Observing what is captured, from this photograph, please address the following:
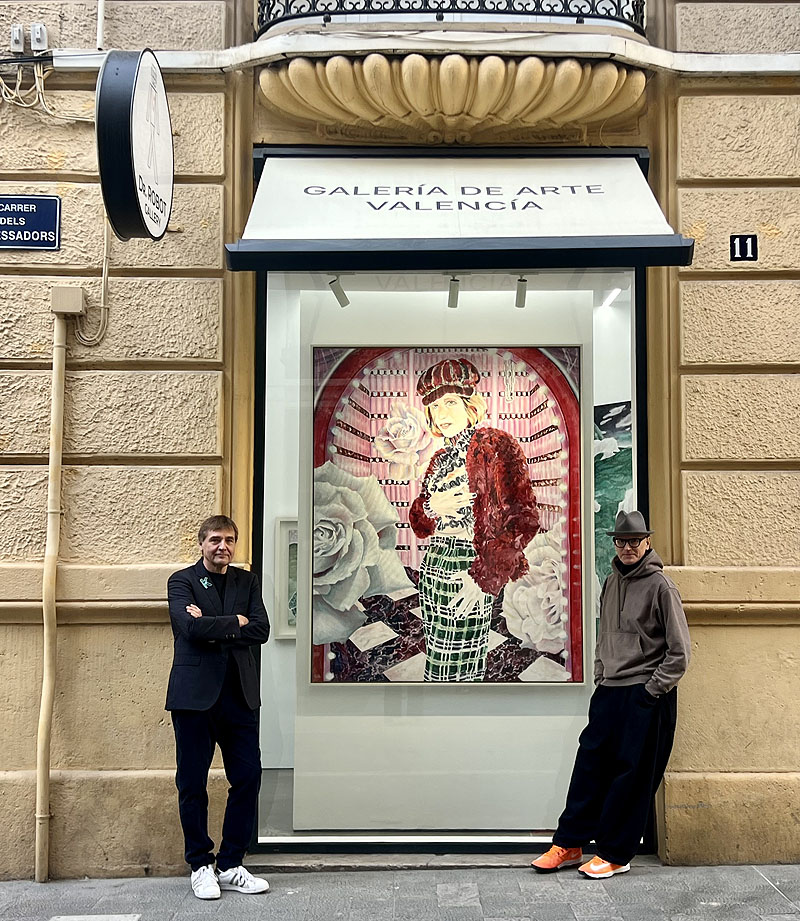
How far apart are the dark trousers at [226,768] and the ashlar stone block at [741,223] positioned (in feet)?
11.8

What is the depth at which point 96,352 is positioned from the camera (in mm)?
5980

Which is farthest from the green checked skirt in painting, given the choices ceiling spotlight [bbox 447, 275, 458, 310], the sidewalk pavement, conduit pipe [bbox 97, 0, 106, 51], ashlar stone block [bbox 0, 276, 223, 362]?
conduit pipe [bbox 97, 0, 106, 51]

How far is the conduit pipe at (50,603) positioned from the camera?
5605mm

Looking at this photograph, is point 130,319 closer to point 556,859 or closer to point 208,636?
point 208,636

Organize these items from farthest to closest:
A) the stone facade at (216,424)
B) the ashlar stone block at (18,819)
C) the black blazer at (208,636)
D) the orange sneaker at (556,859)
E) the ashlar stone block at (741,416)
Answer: the ashlar stone block at (741,416) < the stone facade at (216,424) < the ashlar stone block at (18,819) < the orange sneaker at (556,859) < the black blazer at (208,636)

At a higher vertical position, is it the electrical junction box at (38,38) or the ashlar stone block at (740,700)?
the electrical junction box at (38,38)

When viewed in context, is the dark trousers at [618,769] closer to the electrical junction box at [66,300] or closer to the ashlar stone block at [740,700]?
the ashlar stone block at [740,700]

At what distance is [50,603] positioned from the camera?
18.8 feet

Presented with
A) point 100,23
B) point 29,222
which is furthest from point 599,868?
point 100,23

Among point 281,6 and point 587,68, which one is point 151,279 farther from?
point 587,68

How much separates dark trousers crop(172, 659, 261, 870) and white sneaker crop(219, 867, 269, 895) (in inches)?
1.4

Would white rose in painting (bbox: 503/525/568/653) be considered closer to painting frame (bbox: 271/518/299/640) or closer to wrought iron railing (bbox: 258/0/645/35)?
painting frame (bbox: 271/518/299/640)

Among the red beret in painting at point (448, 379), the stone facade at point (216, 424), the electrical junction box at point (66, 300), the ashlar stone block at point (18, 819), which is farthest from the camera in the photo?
the red beret in painting at point (448, 379)

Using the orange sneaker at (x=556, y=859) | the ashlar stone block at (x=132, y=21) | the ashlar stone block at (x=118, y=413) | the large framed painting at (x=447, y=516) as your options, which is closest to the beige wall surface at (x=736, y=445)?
the orange sneaker at (x=556, y=859)
